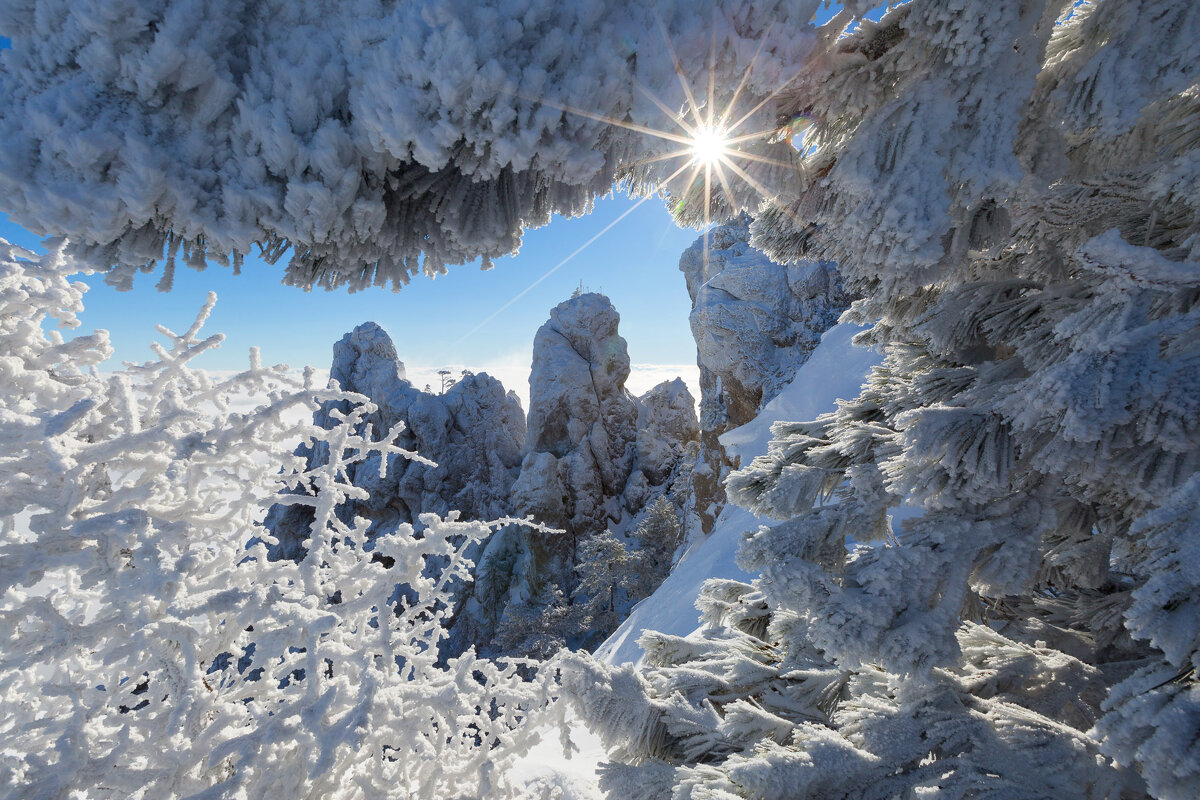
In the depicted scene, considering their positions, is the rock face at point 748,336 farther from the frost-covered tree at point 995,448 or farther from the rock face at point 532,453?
the frost-covered tree at point 995,448

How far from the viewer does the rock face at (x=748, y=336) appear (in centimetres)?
1667

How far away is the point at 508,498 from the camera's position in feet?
85.4

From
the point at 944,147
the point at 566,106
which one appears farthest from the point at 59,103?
the point at 944,147

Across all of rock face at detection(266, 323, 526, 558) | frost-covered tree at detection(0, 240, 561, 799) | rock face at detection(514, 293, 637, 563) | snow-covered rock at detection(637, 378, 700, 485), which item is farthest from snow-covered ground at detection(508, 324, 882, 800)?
rock face at detection(266, 323, 526, 558)

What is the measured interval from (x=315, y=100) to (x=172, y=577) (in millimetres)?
1510

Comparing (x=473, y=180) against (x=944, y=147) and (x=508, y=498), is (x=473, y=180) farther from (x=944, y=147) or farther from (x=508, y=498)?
(x=508, y=498)

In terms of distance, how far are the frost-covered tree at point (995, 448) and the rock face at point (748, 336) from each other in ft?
45.5

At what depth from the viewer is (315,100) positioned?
124cm

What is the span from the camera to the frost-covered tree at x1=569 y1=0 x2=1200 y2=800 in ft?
4.47

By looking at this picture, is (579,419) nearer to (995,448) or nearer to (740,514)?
(740,514)

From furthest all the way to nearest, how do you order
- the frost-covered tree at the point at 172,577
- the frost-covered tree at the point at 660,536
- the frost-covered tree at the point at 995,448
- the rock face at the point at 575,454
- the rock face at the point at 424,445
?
the rock face at the point at 424,445 → the rock face at the point at 575,454 → the frost-covered tree at the point at 660,536 → the frost-covered tree at the point at 172,577 → the frost-covered tree at the point at 995,448

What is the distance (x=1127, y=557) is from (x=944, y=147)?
206 cm

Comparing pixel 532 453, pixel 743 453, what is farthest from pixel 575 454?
pixel 743 453

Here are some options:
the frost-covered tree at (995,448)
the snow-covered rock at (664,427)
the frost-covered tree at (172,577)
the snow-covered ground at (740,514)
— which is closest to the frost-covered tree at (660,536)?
the snow-covered rock at (664,427)
